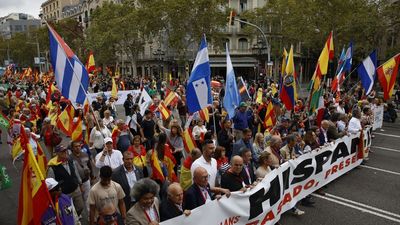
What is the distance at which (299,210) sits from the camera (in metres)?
6.46

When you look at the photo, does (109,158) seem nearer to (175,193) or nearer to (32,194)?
(32,194)

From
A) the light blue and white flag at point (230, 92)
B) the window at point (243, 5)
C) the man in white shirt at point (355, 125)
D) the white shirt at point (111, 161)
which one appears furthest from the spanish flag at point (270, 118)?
the window at point (243, 5)

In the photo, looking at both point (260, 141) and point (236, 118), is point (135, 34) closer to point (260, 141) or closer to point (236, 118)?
point (236, 118)

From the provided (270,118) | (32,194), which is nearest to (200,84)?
(270,118)

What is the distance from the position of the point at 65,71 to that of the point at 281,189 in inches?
166

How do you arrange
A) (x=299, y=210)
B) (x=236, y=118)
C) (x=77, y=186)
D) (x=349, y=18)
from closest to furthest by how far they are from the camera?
1. (x=77, y=186)
2. (x=299, y=210)
3. (x=236, y=118)
4. (x=349, y=18)

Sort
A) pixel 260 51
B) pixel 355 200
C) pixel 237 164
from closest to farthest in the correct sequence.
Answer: pixel 237 164 < pixel 355 200 < pixel 260 51

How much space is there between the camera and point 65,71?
21.3ft

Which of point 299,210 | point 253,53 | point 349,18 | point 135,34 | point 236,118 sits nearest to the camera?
point 299,210

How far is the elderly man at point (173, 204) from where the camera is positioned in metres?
A: 3.92

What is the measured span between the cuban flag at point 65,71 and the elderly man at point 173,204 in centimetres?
336

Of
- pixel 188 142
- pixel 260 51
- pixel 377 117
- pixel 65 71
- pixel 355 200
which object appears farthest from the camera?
pixel 260 51

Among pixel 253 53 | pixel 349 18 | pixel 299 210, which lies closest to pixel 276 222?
pixel 299 210

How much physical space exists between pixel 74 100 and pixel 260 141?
139 inches
